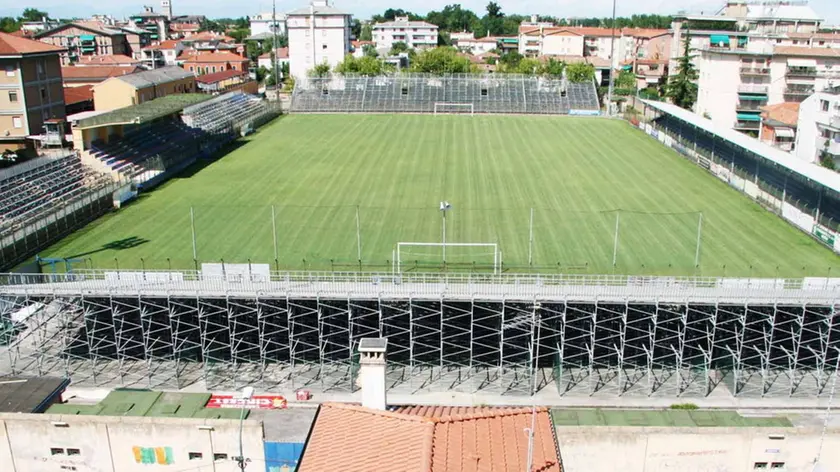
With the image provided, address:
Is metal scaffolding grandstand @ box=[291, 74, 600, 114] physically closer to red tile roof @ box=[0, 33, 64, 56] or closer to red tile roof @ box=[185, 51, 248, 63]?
red tile roof @ box=[185, 51, 248, 63]

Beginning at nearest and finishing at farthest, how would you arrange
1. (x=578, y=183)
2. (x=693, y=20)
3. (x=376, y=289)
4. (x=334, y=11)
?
1. (x=376, y=289)
2. (x=578, y=183)
3. (x=693, y=20)
4. (x=334, y=11)

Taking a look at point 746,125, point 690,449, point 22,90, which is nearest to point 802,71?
point 746,125

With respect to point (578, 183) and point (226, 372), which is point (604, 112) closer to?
point (578, 183)

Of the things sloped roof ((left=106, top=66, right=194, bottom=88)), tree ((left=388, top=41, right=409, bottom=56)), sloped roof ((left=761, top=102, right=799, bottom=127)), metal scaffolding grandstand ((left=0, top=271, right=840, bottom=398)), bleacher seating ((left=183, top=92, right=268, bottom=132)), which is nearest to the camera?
metal scaffolding grandstand ((left=0, top=271, right=840, bottom=398))

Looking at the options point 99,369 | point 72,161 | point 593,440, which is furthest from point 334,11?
point 593,440

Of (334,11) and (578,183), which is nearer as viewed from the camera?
(578,183)

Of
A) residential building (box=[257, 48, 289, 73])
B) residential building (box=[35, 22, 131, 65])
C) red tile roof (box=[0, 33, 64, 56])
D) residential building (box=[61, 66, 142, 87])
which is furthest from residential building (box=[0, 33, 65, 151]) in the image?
residential building (box=[257, 48, 289, 73])
